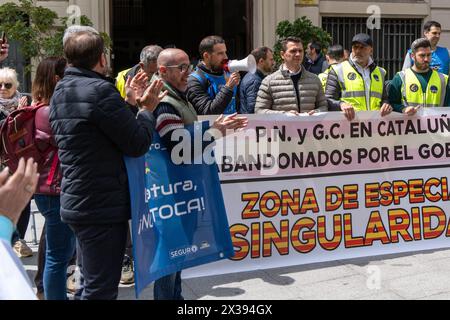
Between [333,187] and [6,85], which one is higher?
[6,85]

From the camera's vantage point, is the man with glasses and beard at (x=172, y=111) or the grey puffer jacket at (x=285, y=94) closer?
the man with glasses and beard at (x=172, y=111)

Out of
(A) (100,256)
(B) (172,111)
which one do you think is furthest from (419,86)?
(A) (100,256)

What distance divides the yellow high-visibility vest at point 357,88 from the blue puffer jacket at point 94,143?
2.95 m

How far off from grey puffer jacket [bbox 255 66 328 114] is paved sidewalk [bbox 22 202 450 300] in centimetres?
139

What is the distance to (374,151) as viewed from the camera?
18.4 ft

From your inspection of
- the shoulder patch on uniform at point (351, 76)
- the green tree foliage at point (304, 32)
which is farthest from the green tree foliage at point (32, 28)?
the shoulder patch on uniform at point (351, 76)

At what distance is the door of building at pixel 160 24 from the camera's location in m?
19.4

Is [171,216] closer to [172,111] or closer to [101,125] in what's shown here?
[172,111]

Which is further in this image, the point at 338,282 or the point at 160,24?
the point at 160,24

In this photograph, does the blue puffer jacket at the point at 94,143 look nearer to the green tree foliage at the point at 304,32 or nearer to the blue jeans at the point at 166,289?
the blue jeans at the point at 166,289

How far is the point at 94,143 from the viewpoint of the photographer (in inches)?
134

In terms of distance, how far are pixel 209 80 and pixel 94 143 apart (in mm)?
2180

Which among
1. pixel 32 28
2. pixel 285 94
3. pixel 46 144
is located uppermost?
pixel 32 28

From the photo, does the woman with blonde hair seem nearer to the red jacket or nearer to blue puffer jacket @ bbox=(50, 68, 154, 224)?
the red jacket
